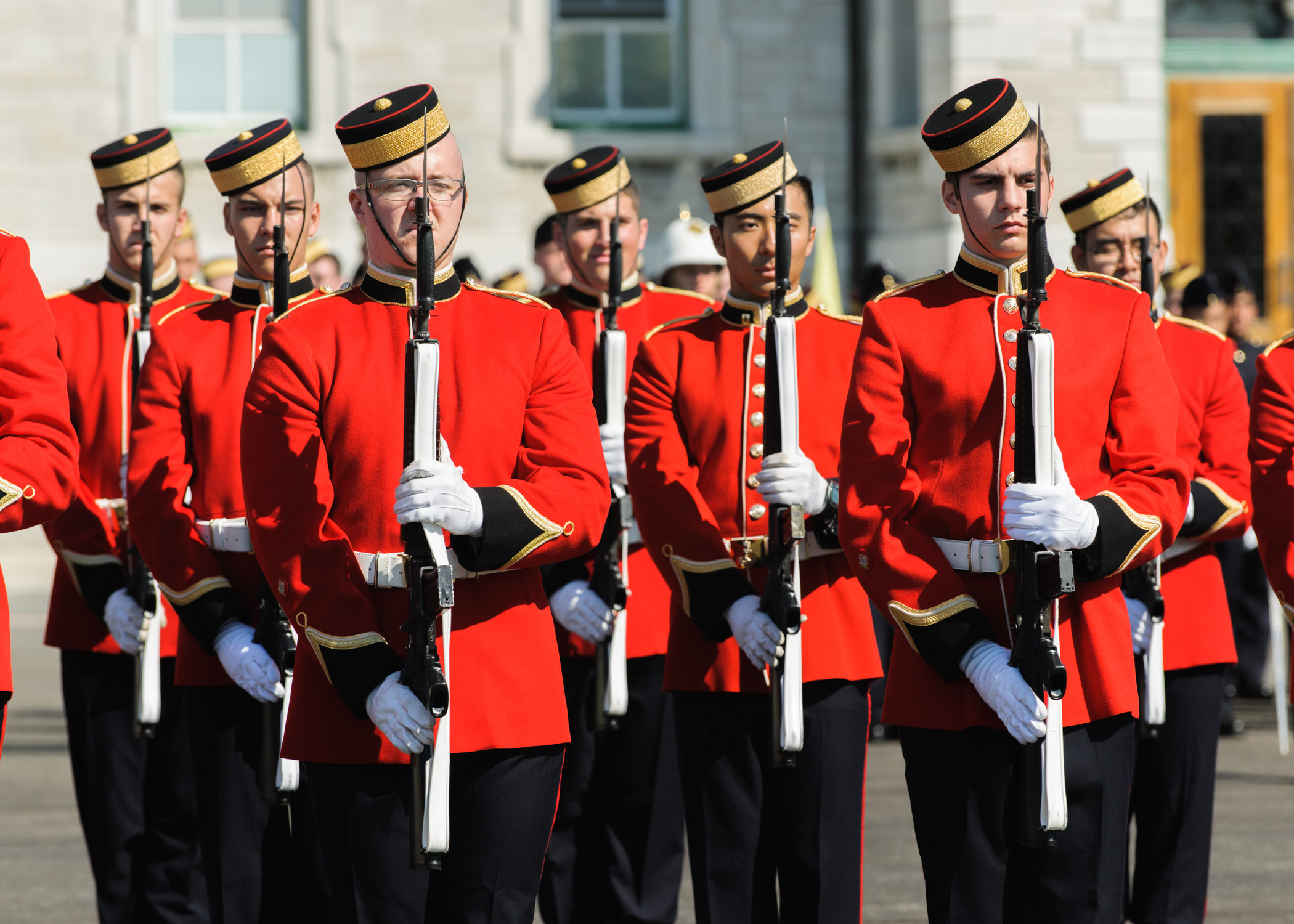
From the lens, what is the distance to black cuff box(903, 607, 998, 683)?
3602mm

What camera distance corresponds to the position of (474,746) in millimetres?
3424

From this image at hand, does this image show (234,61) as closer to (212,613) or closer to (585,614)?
(585,614)

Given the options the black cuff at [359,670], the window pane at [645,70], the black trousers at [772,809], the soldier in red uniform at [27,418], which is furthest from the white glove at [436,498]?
the window pane at [645,70]

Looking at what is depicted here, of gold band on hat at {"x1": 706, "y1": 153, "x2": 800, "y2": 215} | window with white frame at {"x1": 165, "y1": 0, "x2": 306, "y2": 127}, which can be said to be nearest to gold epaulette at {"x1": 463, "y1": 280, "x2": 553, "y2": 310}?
gold band on hat at {"x1": 706, "y1": 153, "x2": 800, "y2": 215}

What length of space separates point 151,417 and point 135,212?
1.02 meters

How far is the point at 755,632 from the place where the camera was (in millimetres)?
4418

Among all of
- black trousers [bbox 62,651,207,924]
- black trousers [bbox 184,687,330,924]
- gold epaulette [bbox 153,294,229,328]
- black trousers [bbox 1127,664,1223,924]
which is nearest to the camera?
black trousers [bbox 184,687,330,924]

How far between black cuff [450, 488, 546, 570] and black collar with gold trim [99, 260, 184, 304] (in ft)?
7.72

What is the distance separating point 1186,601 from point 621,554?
153 cm

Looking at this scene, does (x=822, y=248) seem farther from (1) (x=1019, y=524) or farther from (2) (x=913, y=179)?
(1) (x=1019, y=524)

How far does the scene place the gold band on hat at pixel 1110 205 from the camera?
5477 millimetres

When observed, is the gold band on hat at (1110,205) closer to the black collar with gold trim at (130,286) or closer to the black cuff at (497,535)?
the black collar with gold trim at (130,286)

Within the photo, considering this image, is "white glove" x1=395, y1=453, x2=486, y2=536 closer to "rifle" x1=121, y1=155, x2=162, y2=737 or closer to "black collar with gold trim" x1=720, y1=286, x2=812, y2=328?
"black collar with gold trim" x1=720, y1=286, x2=812, y2=328

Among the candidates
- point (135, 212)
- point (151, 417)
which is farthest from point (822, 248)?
point (151, 417)
